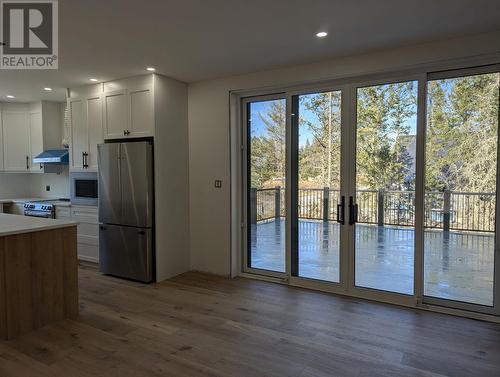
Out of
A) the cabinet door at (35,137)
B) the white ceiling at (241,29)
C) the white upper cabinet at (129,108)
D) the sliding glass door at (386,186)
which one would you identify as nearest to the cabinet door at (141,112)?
the white upper cabinet at (129,108)

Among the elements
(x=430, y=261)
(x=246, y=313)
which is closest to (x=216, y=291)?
(x=246, y=313)

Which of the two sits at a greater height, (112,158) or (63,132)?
(63,132)

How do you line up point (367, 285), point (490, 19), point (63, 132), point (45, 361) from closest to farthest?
point (45, 361)
point (490, 19)
point (367, 285)
point (63, 132)

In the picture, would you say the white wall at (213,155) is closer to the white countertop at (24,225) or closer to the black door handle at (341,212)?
the black door handle at (341,212)

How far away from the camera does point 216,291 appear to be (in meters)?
4.02

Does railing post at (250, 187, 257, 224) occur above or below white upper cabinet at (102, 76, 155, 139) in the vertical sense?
below

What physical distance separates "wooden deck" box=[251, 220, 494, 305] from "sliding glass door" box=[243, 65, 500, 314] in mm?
10

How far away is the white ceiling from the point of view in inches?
99.1

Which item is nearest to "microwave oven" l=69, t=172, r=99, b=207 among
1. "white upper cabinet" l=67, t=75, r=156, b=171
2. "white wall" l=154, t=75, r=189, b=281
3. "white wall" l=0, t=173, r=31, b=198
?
"white upper cabinet" l=67, t=75, r=156, b=171

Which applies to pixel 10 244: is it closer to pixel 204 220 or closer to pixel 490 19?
pixel 204 220

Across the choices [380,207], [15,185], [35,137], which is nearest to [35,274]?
[380,207]

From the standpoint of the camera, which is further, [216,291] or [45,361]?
[216,291]

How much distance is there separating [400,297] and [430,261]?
49 cm

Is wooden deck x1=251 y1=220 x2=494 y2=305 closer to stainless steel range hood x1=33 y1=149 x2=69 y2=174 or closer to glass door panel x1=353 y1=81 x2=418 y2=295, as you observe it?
glass door panel x1=353 y1=81 x2=418 y2=295
